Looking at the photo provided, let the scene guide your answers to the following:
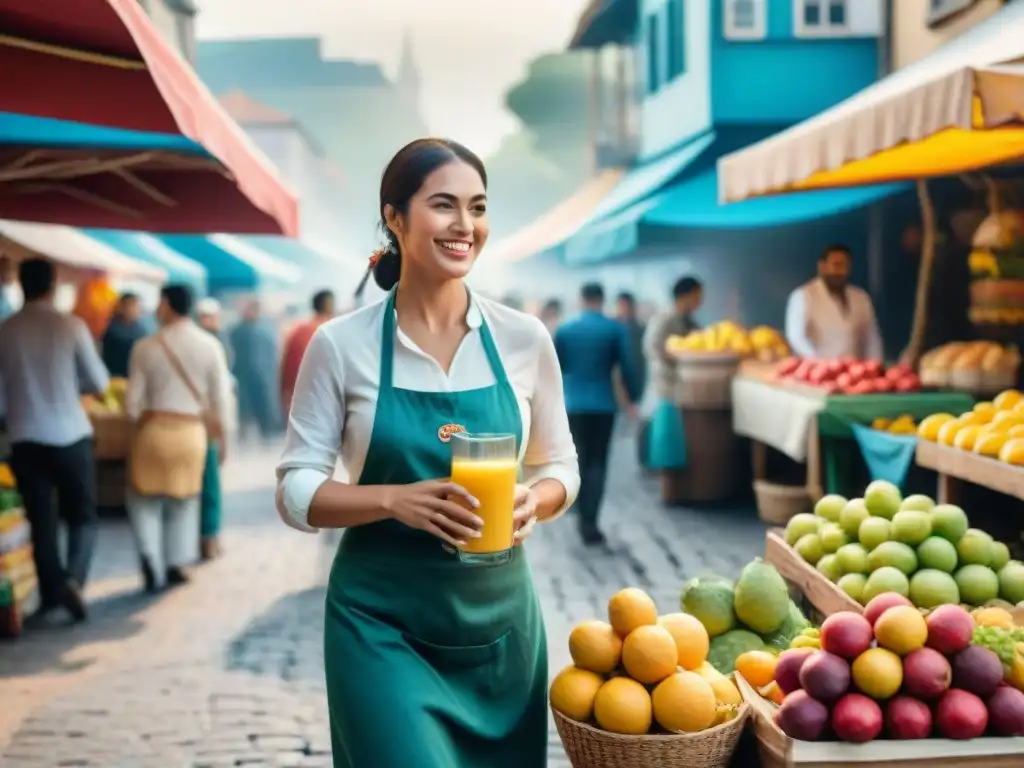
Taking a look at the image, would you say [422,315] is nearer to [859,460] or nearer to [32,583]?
[32,583]

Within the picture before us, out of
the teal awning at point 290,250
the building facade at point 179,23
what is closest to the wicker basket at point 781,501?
the building facade at point 179,23

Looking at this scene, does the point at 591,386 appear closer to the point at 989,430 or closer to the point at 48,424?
the point at 989,430

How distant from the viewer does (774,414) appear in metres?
9.61

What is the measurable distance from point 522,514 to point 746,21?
47.6ft

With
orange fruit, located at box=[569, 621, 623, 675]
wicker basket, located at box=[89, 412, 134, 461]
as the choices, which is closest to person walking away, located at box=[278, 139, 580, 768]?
orange fruit, located at box=[569, 621, 623, 675]

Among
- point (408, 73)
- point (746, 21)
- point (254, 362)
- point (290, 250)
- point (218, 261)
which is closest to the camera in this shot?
point (746, 21)

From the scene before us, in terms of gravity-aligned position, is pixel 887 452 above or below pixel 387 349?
below

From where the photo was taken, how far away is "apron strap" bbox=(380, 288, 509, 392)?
286 cm

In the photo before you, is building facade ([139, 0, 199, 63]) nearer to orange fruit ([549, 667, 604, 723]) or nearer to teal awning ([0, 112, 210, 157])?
teal awning ([0, 112, 210, 157])

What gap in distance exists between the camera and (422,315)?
298 centimetres

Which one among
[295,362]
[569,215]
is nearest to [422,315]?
[295,362]

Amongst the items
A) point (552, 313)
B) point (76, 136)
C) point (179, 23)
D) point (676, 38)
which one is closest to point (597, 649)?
point (76, 136)

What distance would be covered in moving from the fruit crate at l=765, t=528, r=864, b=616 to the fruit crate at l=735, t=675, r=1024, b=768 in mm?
1196

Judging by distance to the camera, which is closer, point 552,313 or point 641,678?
point 641,678
